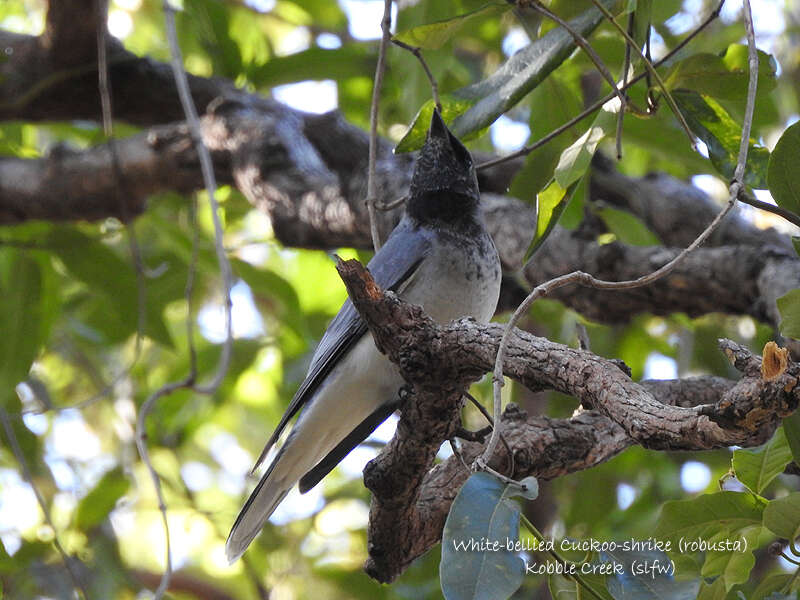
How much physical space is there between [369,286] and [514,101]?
702 mm

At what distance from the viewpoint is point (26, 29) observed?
6180 mm

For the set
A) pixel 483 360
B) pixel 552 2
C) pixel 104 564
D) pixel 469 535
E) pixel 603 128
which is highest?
pixel 552 2

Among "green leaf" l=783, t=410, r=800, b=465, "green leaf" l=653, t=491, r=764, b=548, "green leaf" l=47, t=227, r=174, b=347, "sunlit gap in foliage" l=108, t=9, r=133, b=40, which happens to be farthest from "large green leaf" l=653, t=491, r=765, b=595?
"sunlit gap in foliage" l=108, t=9, r=133, b=40

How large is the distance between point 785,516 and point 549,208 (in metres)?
0.86

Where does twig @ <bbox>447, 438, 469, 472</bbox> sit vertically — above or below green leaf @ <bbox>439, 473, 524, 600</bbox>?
above

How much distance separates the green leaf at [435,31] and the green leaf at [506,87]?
14cm

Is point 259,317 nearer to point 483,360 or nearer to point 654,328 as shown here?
point 654,328

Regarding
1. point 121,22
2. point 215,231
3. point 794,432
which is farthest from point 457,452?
point 121,22

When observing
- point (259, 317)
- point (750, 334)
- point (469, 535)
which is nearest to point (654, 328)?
point (750, 334)

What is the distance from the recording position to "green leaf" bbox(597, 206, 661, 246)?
3.38m

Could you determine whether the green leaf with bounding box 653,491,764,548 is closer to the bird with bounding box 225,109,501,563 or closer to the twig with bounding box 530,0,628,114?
the twig with bounding box 530,0,628,114

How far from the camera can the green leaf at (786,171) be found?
187 centimetres

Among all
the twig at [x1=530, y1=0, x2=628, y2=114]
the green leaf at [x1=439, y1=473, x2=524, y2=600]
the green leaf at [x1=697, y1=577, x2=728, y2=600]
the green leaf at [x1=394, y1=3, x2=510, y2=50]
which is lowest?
the green leaf at [x1=439, y1=473, x2=524, y2=600]

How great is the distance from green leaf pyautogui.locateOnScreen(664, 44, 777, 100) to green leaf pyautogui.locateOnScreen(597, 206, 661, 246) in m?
1.21
